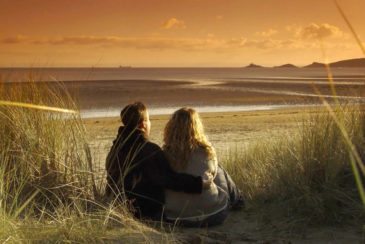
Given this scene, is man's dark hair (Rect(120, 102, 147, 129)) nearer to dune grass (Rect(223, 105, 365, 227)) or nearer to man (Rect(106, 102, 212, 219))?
man (Rect(106, 102, 212, 219))

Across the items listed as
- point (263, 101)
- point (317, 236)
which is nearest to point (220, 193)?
point (317, 236)

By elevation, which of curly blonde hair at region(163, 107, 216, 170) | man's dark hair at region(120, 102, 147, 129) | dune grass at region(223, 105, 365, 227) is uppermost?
man's dark hair at region(120, 102, 147, 129)

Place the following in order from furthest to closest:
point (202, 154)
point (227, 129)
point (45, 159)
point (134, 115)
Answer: point (227, 129) < point (45, 159) < point (202, 154) < point (134, 115)

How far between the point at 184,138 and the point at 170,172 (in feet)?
1.03

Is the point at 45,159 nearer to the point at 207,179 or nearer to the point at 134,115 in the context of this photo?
the point at 134,115

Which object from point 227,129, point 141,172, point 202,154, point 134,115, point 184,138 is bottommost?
point 227,129

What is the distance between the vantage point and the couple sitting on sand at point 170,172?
5.27 metres

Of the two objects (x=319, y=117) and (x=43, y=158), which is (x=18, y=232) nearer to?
(x=43, y=158)

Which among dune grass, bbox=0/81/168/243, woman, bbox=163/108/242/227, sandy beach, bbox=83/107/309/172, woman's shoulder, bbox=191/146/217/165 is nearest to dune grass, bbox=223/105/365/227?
woman, bbox=163/108/242/227

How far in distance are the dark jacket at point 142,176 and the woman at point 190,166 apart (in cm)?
10

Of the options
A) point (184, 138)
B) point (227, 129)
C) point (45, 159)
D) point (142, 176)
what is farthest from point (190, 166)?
point (227, 129)

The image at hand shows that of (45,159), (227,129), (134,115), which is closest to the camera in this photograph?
(134,115)

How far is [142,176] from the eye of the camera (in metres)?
5.35

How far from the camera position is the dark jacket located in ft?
17.2
